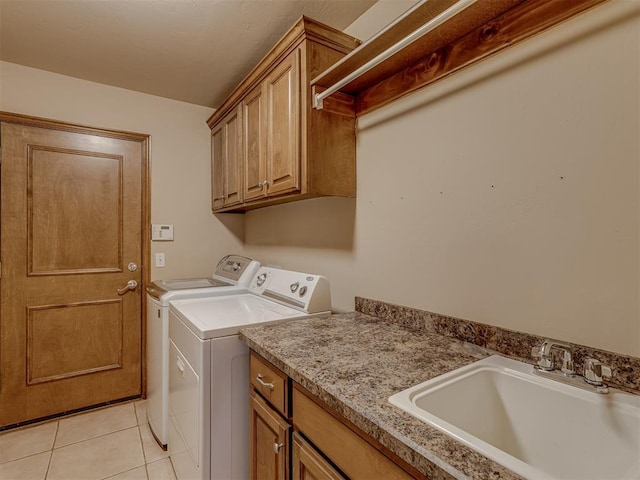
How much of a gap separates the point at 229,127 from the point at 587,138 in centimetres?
210

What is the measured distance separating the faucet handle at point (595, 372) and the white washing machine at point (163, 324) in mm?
1717

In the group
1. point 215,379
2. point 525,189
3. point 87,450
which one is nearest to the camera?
point 525,189

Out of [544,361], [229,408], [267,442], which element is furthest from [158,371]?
[544,361]

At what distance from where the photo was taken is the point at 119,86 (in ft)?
8.10

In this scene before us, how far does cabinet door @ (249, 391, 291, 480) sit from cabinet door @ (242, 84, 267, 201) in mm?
1113

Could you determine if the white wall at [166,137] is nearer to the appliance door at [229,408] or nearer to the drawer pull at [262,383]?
the appliance door at [229,408]

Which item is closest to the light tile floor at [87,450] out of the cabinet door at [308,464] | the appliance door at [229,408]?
the appliance door at [229,408]

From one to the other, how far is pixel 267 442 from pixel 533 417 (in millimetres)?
825

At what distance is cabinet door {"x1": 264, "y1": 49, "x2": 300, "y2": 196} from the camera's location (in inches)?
61.6

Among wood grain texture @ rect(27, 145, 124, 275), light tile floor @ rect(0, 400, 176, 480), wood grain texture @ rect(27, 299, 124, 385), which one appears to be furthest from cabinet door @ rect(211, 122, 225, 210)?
light tile floor @ rect(0, 400, 176, 480)

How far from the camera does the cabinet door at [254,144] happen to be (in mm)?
1868

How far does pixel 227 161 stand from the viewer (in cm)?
242

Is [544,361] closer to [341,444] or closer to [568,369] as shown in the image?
[568,369]

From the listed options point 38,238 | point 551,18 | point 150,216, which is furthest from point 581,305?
point 38,238
